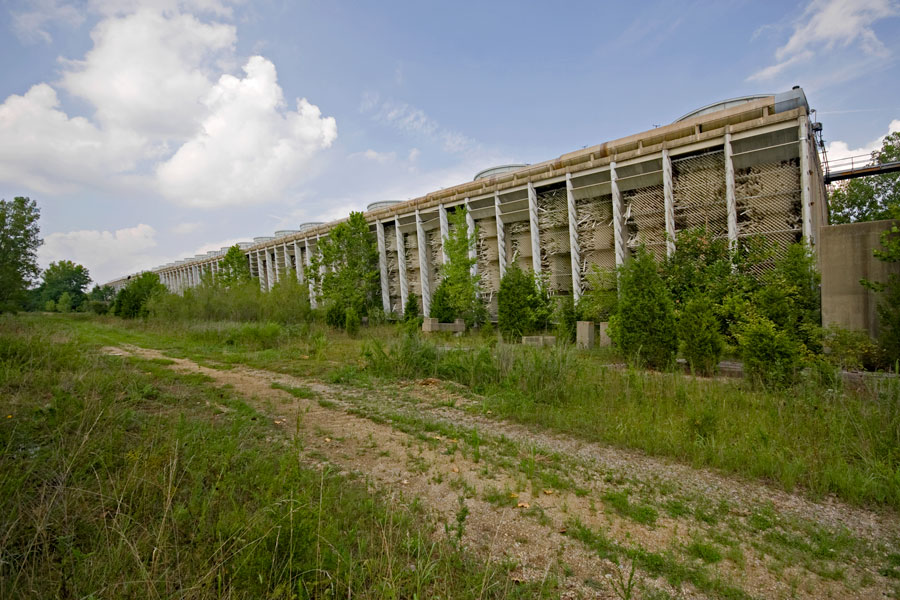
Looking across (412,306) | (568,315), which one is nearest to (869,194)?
(568,315)

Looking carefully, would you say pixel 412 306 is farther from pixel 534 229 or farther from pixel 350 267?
pixel 534 229

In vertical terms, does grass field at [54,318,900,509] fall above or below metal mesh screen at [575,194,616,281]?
below

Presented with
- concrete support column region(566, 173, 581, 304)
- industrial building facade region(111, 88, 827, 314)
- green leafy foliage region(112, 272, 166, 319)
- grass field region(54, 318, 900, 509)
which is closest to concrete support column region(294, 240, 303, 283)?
industrial building facade region(111, 88, 827, 314)

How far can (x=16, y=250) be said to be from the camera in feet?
105

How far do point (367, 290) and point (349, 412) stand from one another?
24.1 m

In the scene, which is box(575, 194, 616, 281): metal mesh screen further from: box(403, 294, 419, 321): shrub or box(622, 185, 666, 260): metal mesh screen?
box(403, 294, 419, 321): shrub

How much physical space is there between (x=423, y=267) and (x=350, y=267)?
521 cm

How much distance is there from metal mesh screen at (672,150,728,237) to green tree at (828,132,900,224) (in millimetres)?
20619

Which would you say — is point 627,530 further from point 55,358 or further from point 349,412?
point 55,358

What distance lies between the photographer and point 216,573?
2.19m

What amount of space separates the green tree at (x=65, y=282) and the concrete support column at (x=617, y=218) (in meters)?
80.7

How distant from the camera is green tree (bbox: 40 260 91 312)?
224 feet

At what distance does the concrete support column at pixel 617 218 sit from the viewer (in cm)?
1809

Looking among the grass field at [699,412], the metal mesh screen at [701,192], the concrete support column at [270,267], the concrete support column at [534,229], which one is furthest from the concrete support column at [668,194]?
the concrete support column at [270,267]
